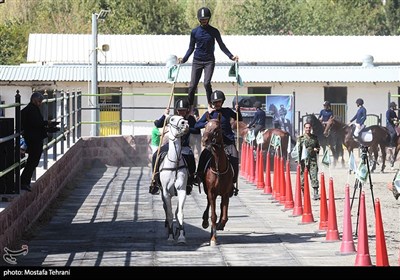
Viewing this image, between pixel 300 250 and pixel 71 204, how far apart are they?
24.2 feet

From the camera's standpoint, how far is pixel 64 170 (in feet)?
81.6

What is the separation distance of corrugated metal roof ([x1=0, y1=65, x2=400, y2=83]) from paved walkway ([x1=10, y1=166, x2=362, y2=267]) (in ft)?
89.5

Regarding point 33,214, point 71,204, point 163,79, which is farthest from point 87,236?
point 163,79

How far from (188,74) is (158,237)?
114 ft

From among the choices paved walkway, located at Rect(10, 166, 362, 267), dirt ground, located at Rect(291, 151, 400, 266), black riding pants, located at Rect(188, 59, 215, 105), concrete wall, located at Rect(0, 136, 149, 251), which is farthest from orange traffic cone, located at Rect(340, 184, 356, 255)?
black riding pants, located at Rect(188, 59, 215, 105)

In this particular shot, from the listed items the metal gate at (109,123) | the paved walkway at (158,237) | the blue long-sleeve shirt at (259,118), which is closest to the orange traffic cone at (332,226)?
the paved walkway at (158,237)

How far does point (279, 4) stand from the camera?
99.3 m

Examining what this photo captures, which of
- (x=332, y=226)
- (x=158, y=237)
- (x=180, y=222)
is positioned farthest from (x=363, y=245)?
(x=158, y=237)

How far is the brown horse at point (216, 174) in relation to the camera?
16156 mm

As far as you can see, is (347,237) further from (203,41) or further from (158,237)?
(203,41)

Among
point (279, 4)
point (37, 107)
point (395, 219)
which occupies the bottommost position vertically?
point (395, 219)

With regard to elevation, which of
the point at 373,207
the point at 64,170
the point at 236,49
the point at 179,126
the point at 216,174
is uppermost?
the point at 236,49

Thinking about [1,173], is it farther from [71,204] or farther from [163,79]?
[163,79]

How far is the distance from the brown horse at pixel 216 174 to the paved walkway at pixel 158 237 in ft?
1.39
